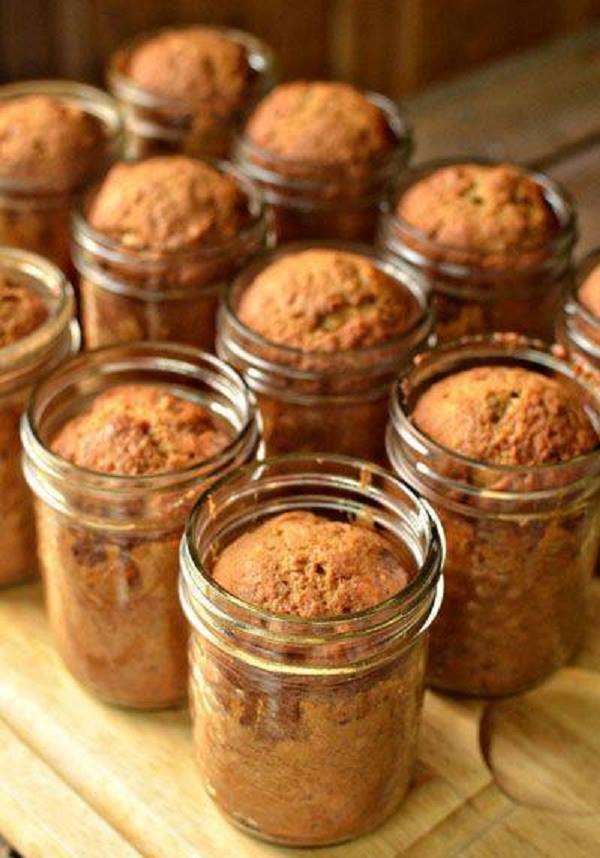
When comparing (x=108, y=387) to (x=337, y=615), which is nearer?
(x=337, y=615)

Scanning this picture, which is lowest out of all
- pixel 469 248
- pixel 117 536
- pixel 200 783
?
pixel 200 783

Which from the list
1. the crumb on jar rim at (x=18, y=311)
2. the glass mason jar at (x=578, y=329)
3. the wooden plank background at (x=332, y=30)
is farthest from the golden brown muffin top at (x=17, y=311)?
the wooden plank background at (x=332, y=30)

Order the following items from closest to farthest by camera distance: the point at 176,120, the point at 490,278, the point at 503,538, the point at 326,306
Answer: the point at 503,538 < the point at 326,306 < the point at 490,278 < the point at 176,120

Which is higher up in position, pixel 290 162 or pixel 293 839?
pixel 290 162

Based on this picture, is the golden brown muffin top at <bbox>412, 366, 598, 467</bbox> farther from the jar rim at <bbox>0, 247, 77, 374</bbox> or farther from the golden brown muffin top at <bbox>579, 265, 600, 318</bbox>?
the jar rim at <bbox>0, 247, 77, 374</bbox>

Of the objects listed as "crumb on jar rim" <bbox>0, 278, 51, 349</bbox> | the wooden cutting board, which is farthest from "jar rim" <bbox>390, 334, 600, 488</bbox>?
"crumb on jar rim" <bbox>0, 278, 51, 349</bbox>

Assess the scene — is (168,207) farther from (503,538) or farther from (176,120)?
(503,538)

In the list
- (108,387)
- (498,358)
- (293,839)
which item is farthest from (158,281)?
(293,839)

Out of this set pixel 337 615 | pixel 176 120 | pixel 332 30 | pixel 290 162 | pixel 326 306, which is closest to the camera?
pixel 337 615
